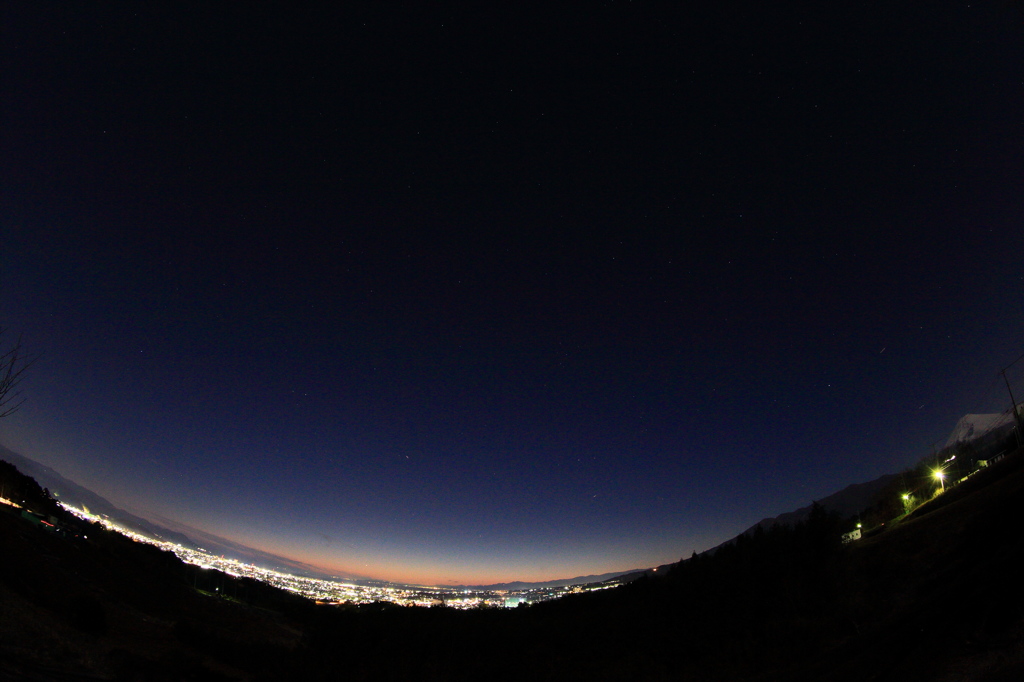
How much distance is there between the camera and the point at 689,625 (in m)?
20.1

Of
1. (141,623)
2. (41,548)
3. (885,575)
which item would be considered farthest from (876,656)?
(41,548)

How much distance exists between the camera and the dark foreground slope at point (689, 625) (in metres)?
8.84

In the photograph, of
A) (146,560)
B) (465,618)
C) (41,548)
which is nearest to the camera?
(41,548)

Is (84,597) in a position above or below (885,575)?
below

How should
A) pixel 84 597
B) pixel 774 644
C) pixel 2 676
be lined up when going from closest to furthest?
1. pixel 2 676
2. pixel 774 644
3. pixel 84 597

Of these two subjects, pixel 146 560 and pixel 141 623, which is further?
pixel 146 560

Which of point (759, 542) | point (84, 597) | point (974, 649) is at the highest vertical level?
point (759, 542)

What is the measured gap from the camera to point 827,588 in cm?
1800

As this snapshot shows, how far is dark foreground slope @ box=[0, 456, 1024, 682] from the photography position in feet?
29.0

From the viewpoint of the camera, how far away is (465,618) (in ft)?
126

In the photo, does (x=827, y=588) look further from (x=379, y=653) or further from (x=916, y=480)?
(x=916, y=480)

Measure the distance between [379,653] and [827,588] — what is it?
24.5 m

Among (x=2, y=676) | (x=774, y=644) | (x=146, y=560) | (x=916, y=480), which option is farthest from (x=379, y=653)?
(x=916, y=480)

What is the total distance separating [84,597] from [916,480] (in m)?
77.8
